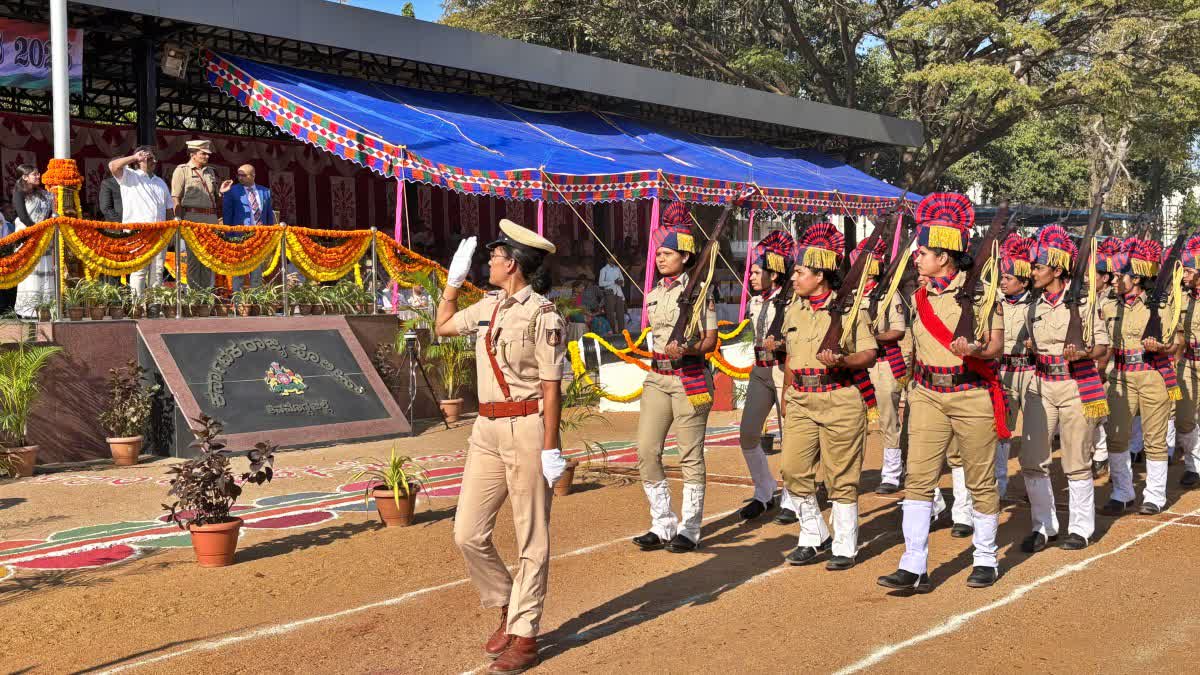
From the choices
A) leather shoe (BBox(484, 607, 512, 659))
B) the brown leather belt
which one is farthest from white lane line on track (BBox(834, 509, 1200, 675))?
the brown leather belt

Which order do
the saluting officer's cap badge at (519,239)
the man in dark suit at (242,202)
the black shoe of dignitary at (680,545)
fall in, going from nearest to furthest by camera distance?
1. the saluting officer's cap badge at (519,239)
2. the black shoe of dignitary at (680,545)
3. the man in dark suit at (242,202)

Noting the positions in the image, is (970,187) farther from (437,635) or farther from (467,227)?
(437,635)

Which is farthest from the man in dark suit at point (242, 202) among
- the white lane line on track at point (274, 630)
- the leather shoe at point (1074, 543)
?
the leather shoe at point (1074, 543)

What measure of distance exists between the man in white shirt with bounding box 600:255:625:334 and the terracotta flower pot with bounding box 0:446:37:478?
13.4 metres

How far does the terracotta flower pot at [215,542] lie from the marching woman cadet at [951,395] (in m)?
4.01

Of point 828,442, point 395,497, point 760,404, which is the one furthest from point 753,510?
point 395,497

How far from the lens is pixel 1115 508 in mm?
9141

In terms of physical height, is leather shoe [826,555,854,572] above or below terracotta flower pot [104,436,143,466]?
below

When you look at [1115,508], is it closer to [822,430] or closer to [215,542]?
[822,430]

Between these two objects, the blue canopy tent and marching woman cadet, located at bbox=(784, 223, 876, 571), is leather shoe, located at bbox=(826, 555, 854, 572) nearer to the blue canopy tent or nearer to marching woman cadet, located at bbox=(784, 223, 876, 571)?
marching woman cadet, located at bbox=(784, 223, 876, 571)

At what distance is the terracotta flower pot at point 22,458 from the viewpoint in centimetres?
1059

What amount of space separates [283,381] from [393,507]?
4.74 m

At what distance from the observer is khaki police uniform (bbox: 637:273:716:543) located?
780 centimetres

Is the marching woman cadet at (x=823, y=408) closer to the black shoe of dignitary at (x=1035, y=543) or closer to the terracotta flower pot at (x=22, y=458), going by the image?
the black shoe of dignitary at (x=1035, y=543)
